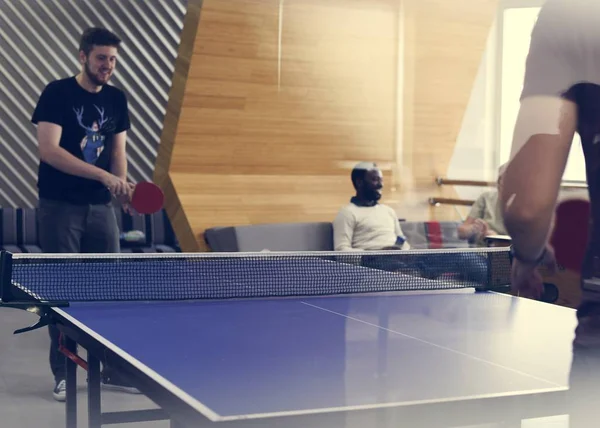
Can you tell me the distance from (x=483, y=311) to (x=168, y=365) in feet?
2.89

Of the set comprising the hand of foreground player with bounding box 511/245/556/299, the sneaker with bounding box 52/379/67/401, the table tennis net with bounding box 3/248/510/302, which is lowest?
the sneaker with bounding box 52/379/67/401

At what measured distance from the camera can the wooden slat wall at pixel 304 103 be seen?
5.10m

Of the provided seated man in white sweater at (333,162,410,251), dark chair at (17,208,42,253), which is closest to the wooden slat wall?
seated man in white sweater at (333,162,410,251)

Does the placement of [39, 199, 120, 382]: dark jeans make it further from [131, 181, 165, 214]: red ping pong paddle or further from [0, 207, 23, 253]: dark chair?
[0, 207, 23, 253]: dark chair

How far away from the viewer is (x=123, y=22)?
261 inches

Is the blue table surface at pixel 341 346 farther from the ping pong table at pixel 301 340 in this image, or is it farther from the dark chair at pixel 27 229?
the dark chair at pixel 27 229

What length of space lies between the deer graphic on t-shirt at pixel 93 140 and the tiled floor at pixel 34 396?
88cm

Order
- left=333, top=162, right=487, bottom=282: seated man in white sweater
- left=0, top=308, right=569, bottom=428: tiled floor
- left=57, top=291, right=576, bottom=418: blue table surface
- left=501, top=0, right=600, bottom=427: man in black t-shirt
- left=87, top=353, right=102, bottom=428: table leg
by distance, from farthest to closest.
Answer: left=333, top=162, right=487, bottom=282: seated man in white sweater < left=0, top=308, right=569, bottom=428: tiled floor < left=87, top=353, right=102, bottom=428: table leg < left=57, top=291, right=576, bottom=418: blue table surface < left=501, top=0, right=600, bottom=427: man in black t-shirt

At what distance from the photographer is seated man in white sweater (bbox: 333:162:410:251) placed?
4383mm

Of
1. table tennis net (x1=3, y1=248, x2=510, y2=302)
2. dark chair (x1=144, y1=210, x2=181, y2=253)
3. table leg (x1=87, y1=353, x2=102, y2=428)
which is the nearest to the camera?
table leg (x1=87, y1=353, x2=102, y2=428)

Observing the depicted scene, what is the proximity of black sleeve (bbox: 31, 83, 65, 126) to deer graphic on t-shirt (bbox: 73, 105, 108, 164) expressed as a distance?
7 centimetres

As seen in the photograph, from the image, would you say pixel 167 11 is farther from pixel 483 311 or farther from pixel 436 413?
pixel 436 413

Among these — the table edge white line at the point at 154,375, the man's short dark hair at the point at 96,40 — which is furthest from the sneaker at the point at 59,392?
the table edge white line at the point at 154,375

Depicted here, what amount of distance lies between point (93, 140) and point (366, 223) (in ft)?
5.43
